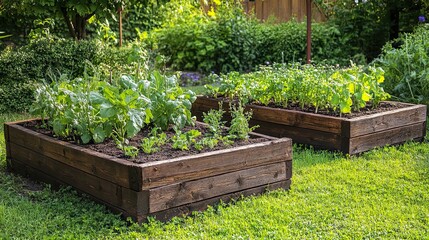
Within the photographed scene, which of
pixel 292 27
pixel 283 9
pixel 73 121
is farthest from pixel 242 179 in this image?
pixel 283 9

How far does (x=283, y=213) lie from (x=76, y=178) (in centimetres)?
151

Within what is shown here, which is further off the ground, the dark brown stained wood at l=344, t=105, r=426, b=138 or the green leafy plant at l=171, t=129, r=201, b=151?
the green leafy plant at l=171, t=129, r=201, b=151

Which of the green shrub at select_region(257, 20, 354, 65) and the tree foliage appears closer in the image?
the tree foliage

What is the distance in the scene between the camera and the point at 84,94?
461 centimetres

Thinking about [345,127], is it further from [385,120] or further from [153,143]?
[153,143]

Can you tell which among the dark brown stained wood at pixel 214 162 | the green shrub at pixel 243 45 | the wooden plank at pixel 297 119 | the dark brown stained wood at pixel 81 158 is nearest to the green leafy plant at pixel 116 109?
the dark brown stained wood at pixel 81 158

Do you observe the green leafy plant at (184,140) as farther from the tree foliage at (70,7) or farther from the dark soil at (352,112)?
the tree foliage at (70,7)

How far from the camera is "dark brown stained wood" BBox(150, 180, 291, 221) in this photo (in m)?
3.84

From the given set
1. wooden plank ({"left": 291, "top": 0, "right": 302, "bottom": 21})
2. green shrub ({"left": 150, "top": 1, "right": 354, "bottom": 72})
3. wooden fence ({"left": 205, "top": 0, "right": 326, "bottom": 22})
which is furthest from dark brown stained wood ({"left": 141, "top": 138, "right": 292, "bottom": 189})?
wooden plank ({"left": 291, "top": 0, "right": 302, "bottom": 21})

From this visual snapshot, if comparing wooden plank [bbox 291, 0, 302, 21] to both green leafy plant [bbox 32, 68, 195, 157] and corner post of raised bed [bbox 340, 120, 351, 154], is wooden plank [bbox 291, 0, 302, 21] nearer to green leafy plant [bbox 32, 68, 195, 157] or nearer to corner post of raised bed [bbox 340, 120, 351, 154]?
corner post of raised bed [bbox 340, 120, 351, 154]

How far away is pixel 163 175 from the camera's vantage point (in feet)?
12.5

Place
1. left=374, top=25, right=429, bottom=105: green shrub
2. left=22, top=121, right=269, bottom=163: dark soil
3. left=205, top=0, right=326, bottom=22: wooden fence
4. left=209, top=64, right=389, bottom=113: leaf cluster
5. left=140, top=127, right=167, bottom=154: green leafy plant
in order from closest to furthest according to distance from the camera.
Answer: left=22, top=121, right=269, bottom=163: dark soil
left=140, top=127, right=167, bottom=154: green leafy plant
left=209, top=64, right=389, bottom=113: leaf cluster
left=374, top=25, right=429, bottom=105: green shrub
left=205, top=0, right=326, bottom=22: wooden fence

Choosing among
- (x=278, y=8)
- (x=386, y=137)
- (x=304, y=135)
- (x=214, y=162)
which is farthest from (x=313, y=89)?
(x=278, y=8)

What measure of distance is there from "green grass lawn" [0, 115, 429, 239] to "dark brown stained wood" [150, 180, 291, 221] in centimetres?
4
